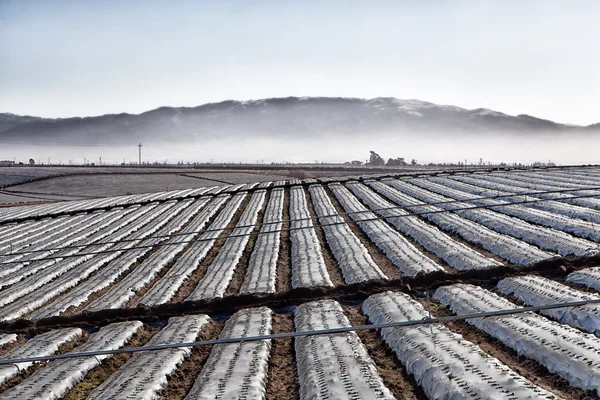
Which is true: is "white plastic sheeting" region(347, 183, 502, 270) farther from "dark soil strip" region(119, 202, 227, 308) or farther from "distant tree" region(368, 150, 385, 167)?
"distant tree" region(368, 150, 385, 167)

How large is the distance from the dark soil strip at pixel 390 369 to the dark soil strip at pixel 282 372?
93cm

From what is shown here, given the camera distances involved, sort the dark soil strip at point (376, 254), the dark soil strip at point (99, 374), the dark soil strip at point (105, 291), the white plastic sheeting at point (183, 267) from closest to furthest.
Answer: the dark soil strip at point (99, 374)
the dark soil strip at point (105, 291)
the white plastic sheeting at point (183, 267)
the dark soil strip at point (376, 254)

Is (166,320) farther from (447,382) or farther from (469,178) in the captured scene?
(469,178)

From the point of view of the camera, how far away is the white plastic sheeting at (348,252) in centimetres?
1089

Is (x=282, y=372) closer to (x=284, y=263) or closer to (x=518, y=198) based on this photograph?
(x=284, y=263)

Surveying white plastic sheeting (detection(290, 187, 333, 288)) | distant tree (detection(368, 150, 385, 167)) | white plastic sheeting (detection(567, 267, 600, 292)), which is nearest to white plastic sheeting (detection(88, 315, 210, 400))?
white plastic sheeting (detection(290, 187, 333, 288))

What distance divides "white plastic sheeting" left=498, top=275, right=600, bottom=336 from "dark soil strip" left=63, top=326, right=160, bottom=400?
17.9ft

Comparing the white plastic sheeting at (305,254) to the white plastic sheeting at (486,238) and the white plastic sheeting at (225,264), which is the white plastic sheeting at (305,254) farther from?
the white plastic sheeting at (486,238)

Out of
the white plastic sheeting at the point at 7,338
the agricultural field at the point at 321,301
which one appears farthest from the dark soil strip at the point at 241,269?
the white plastic sheeting at the point at 7,338

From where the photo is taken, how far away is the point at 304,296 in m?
10.1

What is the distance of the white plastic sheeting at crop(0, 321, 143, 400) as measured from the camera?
6352mm

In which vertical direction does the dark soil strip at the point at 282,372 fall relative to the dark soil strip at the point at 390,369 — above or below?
below

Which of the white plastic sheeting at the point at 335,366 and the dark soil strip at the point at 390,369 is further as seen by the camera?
the dark soil strip at the point at 390,369

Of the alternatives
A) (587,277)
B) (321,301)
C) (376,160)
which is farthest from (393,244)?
(376,160)
